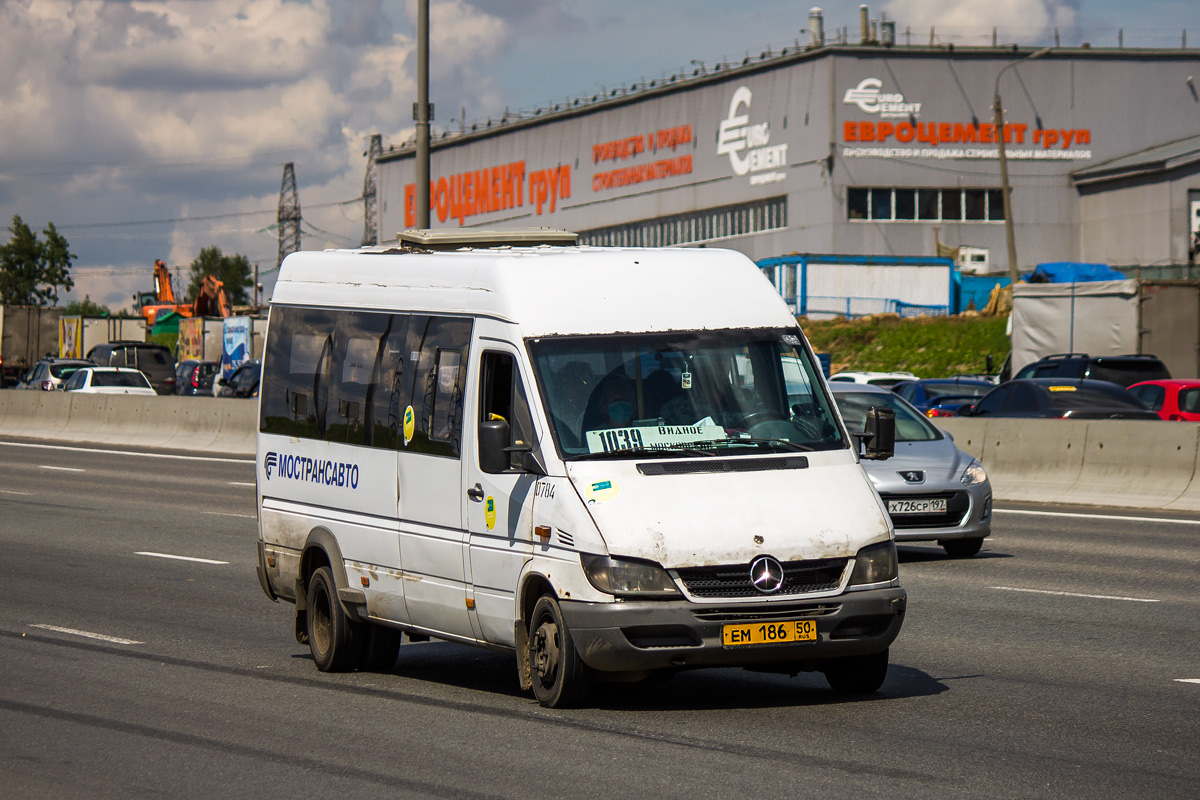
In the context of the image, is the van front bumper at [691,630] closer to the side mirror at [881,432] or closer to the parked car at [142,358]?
the side mirror at [881,432]

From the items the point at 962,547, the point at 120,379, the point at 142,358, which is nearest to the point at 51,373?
the point at 142,358

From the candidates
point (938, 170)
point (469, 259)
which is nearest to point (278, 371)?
point (469, 259)

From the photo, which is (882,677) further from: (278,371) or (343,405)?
(278,371)

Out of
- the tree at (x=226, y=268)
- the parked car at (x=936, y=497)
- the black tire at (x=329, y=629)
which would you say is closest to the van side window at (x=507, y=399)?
the black tire at (x=329, y=629)

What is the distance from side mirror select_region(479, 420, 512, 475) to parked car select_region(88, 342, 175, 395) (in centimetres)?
4425

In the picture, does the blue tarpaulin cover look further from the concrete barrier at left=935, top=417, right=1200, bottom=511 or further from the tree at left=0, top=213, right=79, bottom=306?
the tree at left=0, top=213, right=79, bottom=306

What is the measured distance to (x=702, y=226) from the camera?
82000 mm

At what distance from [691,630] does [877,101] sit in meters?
67.5

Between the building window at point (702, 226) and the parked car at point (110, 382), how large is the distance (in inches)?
1303

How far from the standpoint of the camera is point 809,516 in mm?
7938

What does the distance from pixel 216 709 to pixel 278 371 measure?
10.2 ft

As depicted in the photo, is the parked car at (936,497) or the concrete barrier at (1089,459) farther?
the concrete barrier at (1089,459)

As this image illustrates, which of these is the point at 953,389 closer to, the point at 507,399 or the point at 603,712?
the point at 507,399

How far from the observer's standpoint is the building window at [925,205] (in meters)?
72.7
